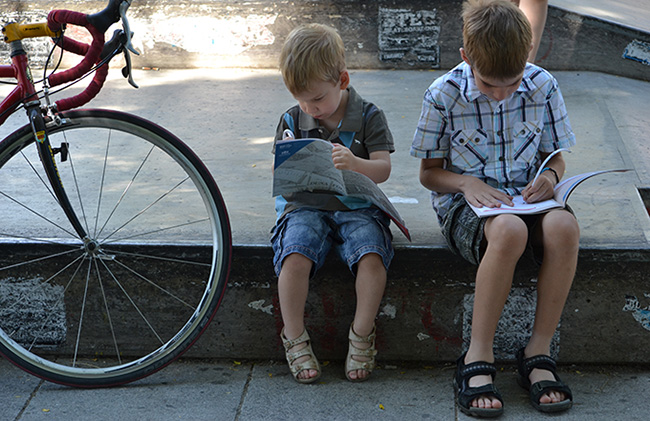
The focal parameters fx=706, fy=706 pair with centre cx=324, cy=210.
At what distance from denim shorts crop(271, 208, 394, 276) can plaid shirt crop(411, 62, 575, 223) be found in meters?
0.30

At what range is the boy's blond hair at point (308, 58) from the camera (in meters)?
2.21

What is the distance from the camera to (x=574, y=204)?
9.47 ft

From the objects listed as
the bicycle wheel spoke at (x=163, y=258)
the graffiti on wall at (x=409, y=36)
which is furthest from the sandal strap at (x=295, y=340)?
the graffiti on wall at (x=409, y=36)

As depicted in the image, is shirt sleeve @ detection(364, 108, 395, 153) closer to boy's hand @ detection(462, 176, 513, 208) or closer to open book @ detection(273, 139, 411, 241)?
open book @ detection(273, 139, 411, 241)

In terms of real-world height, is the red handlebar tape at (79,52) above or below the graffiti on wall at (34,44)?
above

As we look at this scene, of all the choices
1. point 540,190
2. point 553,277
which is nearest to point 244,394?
point 553,277

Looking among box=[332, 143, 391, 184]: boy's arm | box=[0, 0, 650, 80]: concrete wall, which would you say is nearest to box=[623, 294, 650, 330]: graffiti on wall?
box=[332, 143, 391, 184]: boy's arm

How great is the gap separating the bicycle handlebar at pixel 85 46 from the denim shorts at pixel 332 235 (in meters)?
0.76

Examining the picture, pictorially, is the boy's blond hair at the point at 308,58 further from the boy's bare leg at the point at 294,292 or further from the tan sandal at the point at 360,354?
the tan sandal at the point at 360,354

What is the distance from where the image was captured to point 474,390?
2221mm

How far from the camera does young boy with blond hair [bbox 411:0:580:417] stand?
2.16 meters

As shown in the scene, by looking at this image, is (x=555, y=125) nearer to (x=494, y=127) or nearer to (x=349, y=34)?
(x=494, y=127)

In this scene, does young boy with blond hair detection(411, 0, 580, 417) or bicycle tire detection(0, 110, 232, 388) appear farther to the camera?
bicycle tire detection(0, 110, 232, 388)

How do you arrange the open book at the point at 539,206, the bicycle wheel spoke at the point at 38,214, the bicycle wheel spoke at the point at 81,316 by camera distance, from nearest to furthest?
the open book at the point at 539,206, the bicycle wheel spoke at the point at 81,316, the bicycle wheel spoke at the point at 38,214
